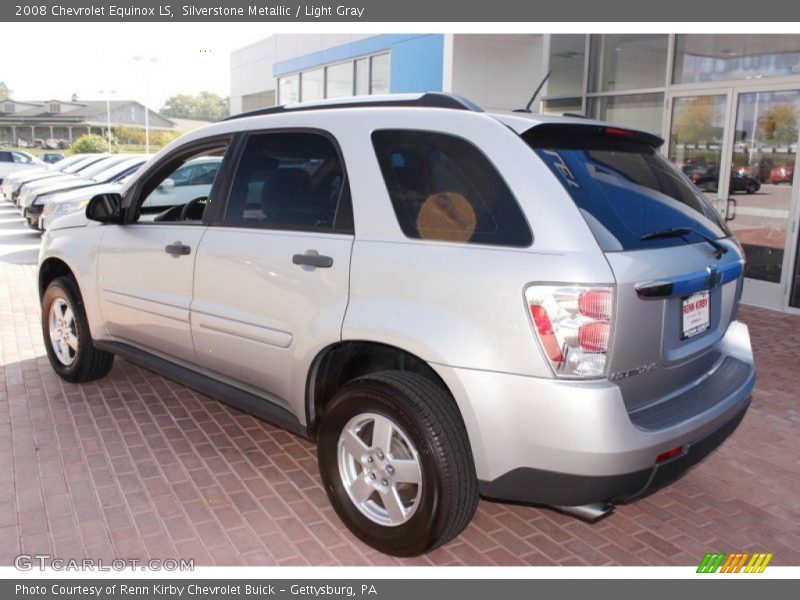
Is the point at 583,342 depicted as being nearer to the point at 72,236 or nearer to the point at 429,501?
the point at 429,501

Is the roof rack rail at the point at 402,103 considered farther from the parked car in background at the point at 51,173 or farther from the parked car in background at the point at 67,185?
the parked car in background at the point at 51,173

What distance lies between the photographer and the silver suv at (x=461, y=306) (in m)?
2.60

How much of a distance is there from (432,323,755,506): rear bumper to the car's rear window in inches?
23.4

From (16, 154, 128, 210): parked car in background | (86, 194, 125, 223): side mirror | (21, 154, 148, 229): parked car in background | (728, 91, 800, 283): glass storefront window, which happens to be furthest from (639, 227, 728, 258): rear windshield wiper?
(16, 154, 128, 210): parked car in background

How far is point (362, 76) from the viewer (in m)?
14.9

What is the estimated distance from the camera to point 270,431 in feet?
15.1

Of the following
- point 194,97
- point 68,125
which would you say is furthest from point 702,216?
point 194,97

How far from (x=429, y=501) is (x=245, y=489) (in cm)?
132

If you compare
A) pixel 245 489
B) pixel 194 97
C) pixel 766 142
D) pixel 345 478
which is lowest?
pixel 245 489

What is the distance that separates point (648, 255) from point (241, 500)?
2.34 metres

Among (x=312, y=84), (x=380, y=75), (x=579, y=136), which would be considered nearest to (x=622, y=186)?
(x=579, y=136)

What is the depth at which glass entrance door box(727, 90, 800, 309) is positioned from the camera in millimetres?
8156

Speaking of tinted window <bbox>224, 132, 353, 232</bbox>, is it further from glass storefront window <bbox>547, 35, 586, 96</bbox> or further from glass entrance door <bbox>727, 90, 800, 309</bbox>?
glass storefront window <bbox>547, 35, 586, 96</bbox>

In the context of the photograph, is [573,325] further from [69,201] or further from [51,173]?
[51,173]
